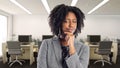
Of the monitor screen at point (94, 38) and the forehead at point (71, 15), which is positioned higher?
the forehead at point (71, 15)

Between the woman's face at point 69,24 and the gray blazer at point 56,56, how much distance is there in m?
0.10

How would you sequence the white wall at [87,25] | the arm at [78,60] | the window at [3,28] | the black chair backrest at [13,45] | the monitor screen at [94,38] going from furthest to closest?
the white wall at [87,25], the window at [3,28], the monitor screen at [94,38], the black chair backrest at [13,45], the arm at [78,60]

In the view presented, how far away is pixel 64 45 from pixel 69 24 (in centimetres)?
12

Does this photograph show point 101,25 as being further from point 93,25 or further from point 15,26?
point 15,26

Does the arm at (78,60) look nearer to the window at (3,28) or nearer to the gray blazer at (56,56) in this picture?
the gray blazer at (56,56)

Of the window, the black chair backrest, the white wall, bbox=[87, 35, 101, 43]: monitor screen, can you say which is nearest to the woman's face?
the black chair backrest

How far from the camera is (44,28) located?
12.0 meters

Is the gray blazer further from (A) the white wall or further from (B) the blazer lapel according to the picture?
(A) the white wall

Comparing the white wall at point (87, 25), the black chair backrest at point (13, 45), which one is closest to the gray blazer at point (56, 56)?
the black chair backrest at point (13, 45)

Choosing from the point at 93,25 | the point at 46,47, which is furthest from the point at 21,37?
the point at 46,47

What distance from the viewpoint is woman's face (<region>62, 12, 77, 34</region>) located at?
0.97 metres

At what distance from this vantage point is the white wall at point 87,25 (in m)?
12.0

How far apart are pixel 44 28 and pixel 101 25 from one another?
3492 millimetres

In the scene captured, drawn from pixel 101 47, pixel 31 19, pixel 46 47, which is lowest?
pixel 101 47
